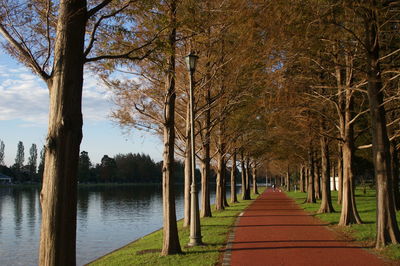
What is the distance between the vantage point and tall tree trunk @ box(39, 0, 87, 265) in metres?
5.70

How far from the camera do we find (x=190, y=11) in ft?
29.8

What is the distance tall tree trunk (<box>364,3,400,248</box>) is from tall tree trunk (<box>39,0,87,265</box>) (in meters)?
7.75

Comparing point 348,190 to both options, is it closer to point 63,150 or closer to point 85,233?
point 63,150

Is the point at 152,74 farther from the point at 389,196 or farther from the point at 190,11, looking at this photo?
the point at 389,196

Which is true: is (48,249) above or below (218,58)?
below

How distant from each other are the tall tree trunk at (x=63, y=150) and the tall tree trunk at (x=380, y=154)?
7751 millimetres

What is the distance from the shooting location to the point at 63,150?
5758 mm

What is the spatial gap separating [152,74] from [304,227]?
26.9ft

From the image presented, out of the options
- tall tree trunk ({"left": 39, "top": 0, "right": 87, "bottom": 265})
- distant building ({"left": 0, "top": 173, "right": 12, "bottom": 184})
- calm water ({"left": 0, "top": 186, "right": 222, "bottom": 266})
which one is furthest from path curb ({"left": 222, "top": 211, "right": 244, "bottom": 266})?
distant building ({"left": 0, "top": 173, "right": 12, "bottom": 184})

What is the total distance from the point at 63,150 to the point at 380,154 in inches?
338

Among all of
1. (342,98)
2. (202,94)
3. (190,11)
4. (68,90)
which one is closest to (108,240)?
(202,94)

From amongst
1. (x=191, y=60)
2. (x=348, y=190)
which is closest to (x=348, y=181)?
(x=348, y=190)

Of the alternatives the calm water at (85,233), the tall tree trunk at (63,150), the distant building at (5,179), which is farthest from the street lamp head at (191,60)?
the distant building at (5,179)

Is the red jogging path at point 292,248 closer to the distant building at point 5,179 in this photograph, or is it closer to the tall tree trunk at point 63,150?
the tall tree trunk at point 63,150
